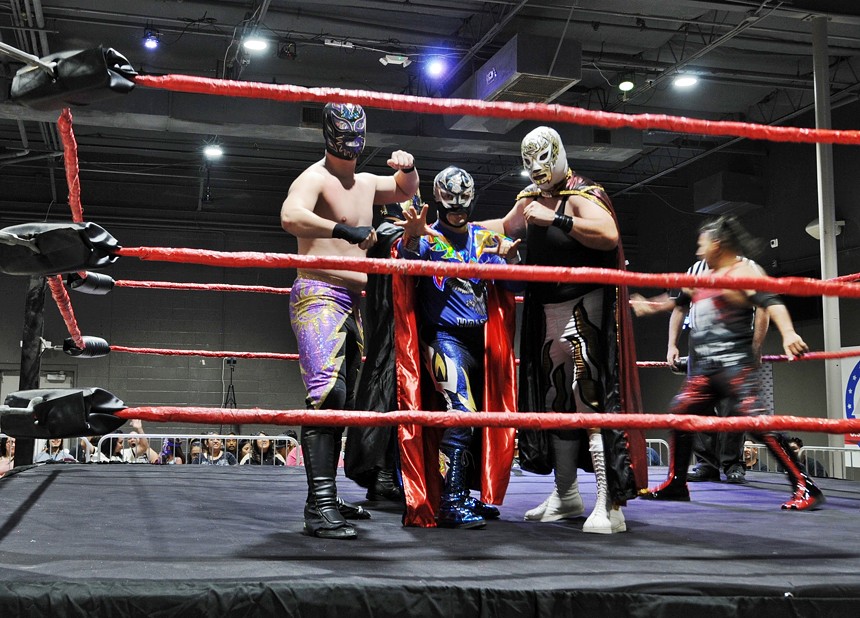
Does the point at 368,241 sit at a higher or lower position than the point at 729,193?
lower

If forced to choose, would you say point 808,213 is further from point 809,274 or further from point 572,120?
point 572,120

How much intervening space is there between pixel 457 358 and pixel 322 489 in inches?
23.2

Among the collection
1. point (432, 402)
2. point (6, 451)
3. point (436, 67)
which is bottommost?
point (6, 451)

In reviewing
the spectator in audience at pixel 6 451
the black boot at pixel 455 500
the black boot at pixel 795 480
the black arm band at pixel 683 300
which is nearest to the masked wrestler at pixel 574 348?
the black boot at pixel 455 500

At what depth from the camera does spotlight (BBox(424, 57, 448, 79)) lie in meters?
9.10

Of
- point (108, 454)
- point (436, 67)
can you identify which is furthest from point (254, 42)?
point (108, 454)

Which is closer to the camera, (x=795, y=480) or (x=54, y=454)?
(x=795, y=480)

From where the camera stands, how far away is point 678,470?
3209mm

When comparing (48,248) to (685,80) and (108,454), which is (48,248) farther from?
(685,80)

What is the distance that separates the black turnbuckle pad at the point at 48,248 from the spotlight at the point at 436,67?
7904 millimetres

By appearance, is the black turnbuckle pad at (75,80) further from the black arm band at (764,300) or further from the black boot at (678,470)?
the black boot at (678,470)

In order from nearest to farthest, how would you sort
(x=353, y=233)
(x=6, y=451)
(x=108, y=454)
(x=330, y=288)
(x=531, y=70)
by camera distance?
(x=353, y=233) → (x=330, y=288) → (x=6, y=451) → (x=531, y=70) → (x=108, y=454)

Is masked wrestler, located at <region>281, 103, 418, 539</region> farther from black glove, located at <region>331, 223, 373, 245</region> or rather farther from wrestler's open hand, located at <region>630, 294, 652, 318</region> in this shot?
wrestler's open hand, located at <region>630, 294, 652, 318</region>

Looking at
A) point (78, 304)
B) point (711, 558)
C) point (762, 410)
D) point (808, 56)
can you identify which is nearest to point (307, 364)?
point (711, 558)
